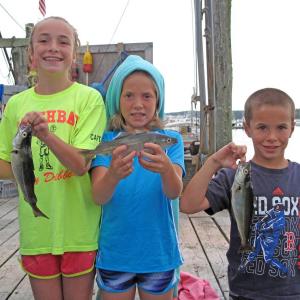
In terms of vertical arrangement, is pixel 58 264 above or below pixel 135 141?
below

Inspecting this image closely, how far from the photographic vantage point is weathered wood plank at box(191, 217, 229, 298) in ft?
12.1

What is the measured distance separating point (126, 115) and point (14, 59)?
676cm

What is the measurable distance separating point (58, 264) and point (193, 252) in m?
2.19

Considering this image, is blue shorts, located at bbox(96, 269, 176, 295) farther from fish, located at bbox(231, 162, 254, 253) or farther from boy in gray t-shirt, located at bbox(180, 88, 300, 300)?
fish, located at bbox(231, 162, 254, 253)

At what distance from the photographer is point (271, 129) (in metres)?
2.26

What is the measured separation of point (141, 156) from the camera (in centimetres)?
208

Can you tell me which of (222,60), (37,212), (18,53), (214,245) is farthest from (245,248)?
(18,53)

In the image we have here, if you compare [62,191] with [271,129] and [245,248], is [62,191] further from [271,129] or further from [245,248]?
[271,129]

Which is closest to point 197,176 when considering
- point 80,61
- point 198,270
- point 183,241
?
point 198,270

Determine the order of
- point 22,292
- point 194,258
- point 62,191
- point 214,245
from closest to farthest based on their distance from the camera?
1. point 62,191
2. point 22,292
3. point 194,258
4. point 214,245

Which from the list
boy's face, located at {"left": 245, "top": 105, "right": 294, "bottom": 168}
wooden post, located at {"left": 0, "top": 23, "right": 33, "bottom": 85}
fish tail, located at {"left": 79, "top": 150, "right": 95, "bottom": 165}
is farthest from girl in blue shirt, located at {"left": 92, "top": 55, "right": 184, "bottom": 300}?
wooden post, located at {"left": 0, "top": 23, "right": 33, "bottom": 85}

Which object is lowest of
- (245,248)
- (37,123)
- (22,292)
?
(22,292)

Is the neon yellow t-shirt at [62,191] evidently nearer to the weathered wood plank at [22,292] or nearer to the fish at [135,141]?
the fish at [135,141]

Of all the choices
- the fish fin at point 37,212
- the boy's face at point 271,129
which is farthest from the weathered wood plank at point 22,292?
the boy's face at point 271,129
